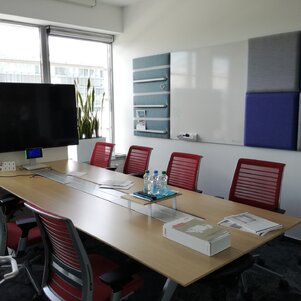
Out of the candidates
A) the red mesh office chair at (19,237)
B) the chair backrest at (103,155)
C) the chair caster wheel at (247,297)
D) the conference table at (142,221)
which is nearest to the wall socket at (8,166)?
the conference table at (142,221)

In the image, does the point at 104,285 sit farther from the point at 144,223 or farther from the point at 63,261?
the point at 144,223

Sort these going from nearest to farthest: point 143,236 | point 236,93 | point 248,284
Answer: point 143,236
point 248,284
point 236,93

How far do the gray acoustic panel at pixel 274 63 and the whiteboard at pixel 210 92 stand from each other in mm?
121

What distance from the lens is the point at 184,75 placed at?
4516mm

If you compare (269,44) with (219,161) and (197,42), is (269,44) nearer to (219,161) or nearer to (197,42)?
(197,42)

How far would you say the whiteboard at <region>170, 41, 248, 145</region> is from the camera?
12.8 ft

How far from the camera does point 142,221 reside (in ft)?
7.43

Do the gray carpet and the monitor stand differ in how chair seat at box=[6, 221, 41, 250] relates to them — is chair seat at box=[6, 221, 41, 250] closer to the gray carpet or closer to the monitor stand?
the gray carpet

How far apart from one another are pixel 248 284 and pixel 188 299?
55 centimetres

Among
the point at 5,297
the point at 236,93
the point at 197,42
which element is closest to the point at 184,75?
the point at 197,42

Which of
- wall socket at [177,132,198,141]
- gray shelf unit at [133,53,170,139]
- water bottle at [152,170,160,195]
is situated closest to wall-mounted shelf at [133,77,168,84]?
gray shelf unit at [133,53,170,139]

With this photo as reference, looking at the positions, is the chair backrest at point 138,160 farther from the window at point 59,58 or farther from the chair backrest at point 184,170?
the window at point 59,58

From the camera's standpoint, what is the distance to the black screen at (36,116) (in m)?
3.91

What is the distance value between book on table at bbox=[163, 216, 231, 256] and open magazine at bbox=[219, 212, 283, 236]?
0.86 feet
